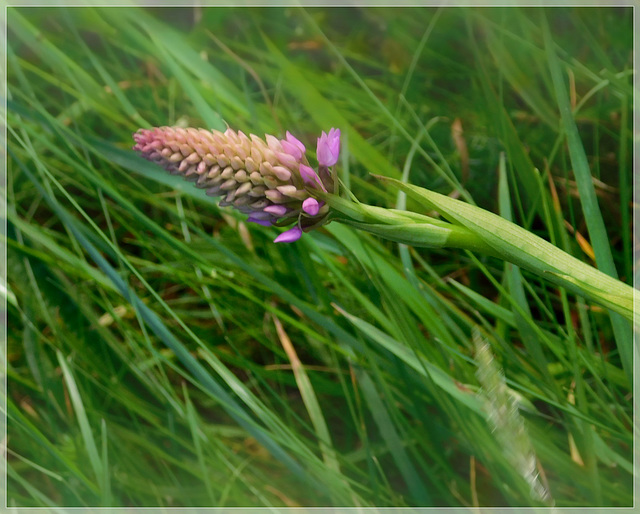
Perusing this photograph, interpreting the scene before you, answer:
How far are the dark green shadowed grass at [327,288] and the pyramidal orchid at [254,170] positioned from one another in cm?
15

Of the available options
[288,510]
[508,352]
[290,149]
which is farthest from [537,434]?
[290,149]

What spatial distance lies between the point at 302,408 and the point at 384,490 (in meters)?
0.19

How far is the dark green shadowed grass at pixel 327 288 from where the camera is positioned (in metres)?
0.55

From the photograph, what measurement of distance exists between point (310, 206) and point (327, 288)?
331mm

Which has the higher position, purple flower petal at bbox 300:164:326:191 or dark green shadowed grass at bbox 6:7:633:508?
purple flower petal at bbox 300:164:326:191

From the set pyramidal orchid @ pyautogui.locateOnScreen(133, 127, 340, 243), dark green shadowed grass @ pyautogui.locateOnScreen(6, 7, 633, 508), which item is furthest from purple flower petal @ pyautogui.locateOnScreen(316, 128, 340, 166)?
dark green shadowed grass @ pyautogui.locateOnScreen(6, 7, 633, 508)

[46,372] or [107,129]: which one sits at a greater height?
[107,129]

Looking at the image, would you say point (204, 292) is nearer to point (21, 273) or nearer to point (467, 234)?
point (21, 273)

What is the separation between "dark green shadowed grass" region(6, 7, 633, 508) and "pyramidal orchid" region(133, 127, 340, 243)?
147 mm

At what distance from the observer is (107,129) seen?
0.92 meters

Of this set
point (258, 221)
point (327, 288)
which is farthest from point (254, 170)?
point (327, 288)

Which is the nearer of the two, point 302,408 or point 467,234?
point 467,234

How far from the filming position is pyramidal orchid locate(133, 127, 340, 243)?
0.36 m

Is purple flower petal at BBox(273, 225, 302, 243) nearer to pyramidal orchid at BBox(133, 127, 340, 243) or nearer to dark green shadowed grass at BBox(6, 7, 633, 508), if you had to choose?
pyramidal orchid at BBox(133, 127, 340, 243)
